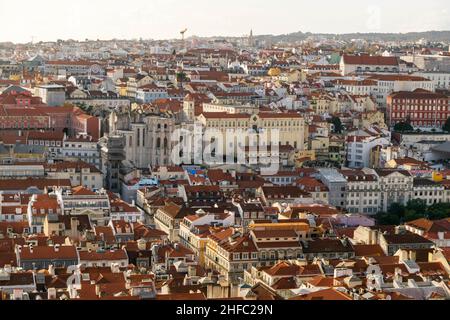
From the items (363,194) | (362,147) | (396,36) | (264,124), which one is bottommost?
(363,194)

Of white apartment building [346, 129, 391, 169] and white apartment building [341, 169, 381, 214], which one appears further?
white apartment building [346, 129, 391, 169]

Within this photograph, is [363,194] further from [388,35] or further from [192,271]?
[388,35]

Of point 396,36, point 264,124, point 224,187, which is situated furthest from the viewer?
point 396,36

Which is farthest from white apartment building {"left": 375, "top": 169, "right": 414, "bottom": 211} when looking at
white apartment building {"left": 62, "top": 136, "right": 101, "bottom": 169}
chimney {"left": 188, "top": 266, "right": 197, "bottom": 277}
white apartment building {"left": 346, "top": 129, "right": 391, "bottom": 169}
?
chimney {"left": 188, "top": 266, "right": 197, "bottom": 277}

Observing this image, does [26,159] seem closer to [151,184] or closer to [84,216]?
[151,184]

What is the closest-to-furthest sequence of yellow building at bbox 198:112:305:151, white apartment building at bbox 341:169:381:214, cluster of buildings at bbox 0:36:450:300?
cluster of buildings at bbox 0:36:450:300
white apartment building at bbox 341:169:381:214
yellow building at bbox 198:112:305:151

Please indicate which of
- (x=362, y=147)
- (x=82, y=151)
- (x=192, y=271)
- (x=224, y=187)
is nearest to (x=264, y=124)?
(x=362, y=147)

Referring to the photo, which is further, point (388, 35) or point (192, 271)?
point (388, 35)

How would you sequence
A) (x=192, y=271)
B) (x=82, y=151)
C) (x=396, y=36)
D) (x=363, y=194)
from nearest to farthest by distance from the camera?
(x=192, y=271)
(x=363, y=194)
(x=82, y=151)
(x=396, y=36)

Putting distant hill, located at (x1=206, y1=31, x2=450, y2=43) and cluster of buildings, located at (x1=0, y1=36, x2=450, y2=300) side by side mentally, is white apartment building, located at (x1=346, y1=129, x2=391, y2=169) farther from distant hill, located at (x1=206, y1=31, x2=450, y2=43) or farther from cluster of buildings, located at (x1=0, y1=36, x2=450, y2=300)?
distant hill, located at (x1=206, y1=31, x2=450, y2=43)
